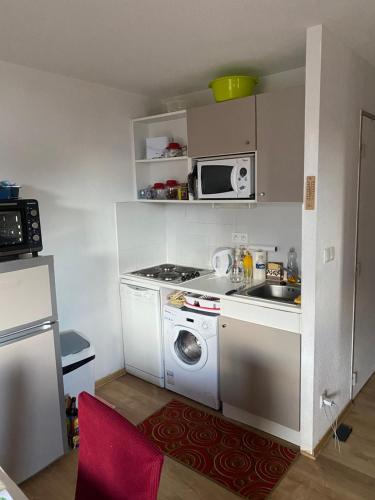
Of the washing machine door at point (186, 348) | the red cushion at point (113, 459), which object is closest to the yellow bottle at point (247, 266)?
the washing machine door at point (186, 348)

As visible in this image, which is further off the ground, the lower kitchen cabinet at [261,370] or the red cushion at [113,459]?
the red cushion at [113,459]

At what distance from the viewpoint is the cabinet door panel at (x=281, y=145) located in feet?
7.41

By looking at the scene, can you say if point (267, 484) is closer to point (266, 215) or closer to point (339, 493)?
point (339, 493)

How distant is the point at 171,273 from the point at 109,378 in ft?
3.34

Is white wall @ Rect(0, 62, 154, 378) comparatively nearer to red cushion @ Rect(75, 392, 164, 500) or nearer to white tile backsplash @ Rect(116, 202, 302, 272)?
white tile backsplash @ Rect(116, 202, 302, 272)

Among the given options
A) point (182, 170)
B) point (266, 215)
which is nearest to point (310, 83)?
point (266, 215)

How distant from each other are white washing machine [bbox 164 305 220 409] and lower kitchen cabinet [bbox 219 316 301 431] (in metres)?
0.08

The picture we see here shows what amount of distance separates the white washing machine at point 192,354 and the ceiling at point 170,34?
5.44 feet

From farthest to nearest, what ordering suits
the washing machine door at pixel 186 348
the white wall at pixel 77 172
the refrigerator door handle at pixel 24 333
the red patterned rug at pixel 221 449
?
the washing machine door at pixel 186 348, the white wall at pixel 77 172, the red patterned rug at pixel 221 449, the refrigerator door handle at pixel 24 333

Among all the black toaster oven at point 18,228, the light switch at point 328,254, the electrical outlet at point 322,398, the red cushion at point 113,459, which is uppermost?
the black toaster oven at point 18,228

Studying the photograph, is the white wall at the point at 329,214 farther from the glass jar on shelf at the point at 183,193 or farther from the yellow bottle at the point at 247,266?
the glass jar on shelf at the point at 183,193

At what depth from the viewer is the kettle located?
118 inches

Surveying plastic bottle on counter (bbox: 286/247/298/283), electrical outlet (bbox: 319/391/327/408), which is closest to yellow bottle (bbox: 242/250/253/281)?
plastic bottle on counter (bbox: 286/247/298/283)

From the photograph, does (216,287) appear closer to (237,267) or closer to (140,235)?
(237,267)
